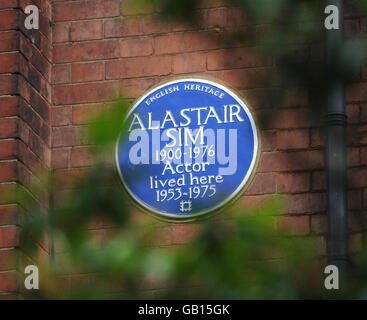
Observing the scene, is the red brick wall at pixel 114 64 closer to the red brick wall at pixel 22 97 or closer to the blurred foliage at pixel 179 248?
the red brick wall at pixel 22 97

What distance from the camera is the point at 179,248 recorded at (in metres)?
1.32

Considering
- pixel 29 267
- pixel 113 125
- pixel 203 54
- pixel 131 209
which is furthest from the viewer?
pixel 203 54

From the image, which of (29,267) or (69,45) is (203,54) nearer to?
(69,45)

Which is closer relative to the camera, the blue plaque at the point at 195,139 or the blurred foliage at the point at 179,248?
the blurred foliage at the point at 179,248

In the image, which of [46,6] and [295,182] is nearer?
[295,182]

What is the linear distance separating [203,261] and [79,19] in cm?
364

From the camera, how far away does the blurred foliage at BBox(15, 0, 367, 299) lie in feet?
4.17

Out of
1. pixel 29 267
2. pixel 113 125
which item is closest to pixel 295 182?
pixel 29 267

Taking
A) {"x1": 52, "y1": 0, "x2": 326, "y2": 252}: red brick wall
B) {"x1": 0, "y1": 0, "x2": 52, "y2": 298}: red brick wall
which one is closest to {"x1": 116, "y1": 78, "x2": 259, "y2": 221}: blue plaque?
{"x1": 52, "y1": 0, "x2": 326, "y2": 252}: red brick wall

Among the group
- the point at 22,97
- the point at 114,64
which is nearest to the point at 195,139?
the point at 114,64

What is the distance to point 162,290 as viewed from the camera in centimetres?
138

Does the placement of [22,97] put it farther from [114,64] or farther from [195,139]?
[195,139]

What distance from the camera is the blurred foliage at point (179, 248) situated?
1.27 meters

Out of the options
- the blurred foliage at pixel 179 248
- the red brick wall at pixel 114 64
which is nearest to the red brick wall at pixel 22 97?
the red brick wall at pixel 114 64
